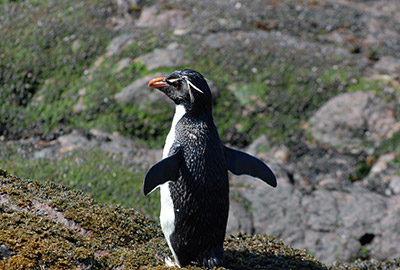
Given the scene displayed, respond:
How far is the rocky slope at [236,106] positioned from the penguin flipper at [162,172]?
4.89 m

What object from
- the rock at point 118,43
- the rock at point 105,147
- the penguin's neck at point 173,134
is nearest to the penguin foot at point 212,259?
the penguin's neck at point 173,134

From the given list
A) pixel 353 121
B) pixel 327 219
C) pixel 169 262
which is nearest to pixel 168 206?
pixel 169 262

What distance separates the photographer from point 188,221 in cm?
642

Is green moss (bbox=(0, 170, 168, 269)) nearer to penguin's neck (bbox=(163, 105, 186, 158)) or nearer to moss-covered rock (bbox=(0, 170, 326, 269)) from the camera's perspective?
moss-covered rock (bbox=(0, 170, 326, 269))

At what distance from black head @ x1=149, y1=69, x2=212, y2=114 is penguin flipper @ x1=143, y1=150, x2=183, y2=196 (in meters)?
0.67

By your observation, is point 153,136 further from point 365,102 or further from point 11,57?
point 365,102

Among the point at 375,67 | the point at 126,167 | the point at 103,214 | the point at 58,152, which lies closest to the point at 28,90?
the point at 58,152

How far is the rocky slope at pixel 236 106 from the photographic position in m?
11.9

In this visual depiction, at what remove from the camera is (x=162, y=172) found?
6.16 metres

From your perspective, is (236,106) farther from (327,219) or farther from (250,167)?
(250,167)

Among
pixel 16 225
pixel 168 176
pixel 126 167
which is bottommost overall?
pixel 126 167

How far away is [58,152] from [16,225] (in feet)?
21.1

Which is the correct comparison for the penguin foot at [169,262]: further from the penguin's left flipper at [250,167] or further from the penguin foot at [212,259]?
the penguin's left flipper at [250,167]

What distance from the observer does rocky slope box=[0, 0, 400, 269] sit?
11859 mm
